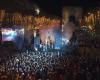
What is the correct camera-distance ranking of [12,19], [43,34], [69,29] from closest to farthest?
[12,19]
[43,34]
[69,29]

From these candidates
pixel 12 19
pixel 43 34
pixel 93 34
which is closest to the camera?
pixel 93 34

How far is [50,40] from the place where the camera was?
7531 cm

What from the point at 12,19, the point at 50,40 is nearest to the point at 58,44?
the point at 50,40

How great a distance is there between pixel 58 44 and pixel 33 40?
614cm

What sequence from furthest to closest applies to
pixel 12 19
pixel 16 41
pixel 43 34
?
pixel 43 34 < pixel 16 41 < pixel 12 19

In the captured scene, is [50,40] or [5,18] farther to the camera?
[50,40]

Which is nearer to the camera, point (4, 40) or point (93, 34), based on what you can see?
point (93, 34)

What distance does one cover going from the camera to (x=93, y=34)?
54.2 meters

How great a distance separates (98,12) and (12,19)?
12676 millimetres

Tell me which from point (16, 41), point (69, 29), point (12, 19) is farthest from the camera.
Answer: point (69, 29)

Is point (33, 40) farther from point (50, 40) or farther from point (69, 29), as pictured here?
point (69, 29)

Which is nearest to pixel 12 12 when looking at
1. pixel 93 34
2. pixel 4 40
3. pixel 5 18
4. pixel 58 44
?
pixel 5 18

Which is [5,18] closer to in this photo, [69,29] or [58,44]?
[58,44]

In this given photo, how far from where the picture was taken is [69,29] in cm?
8369
